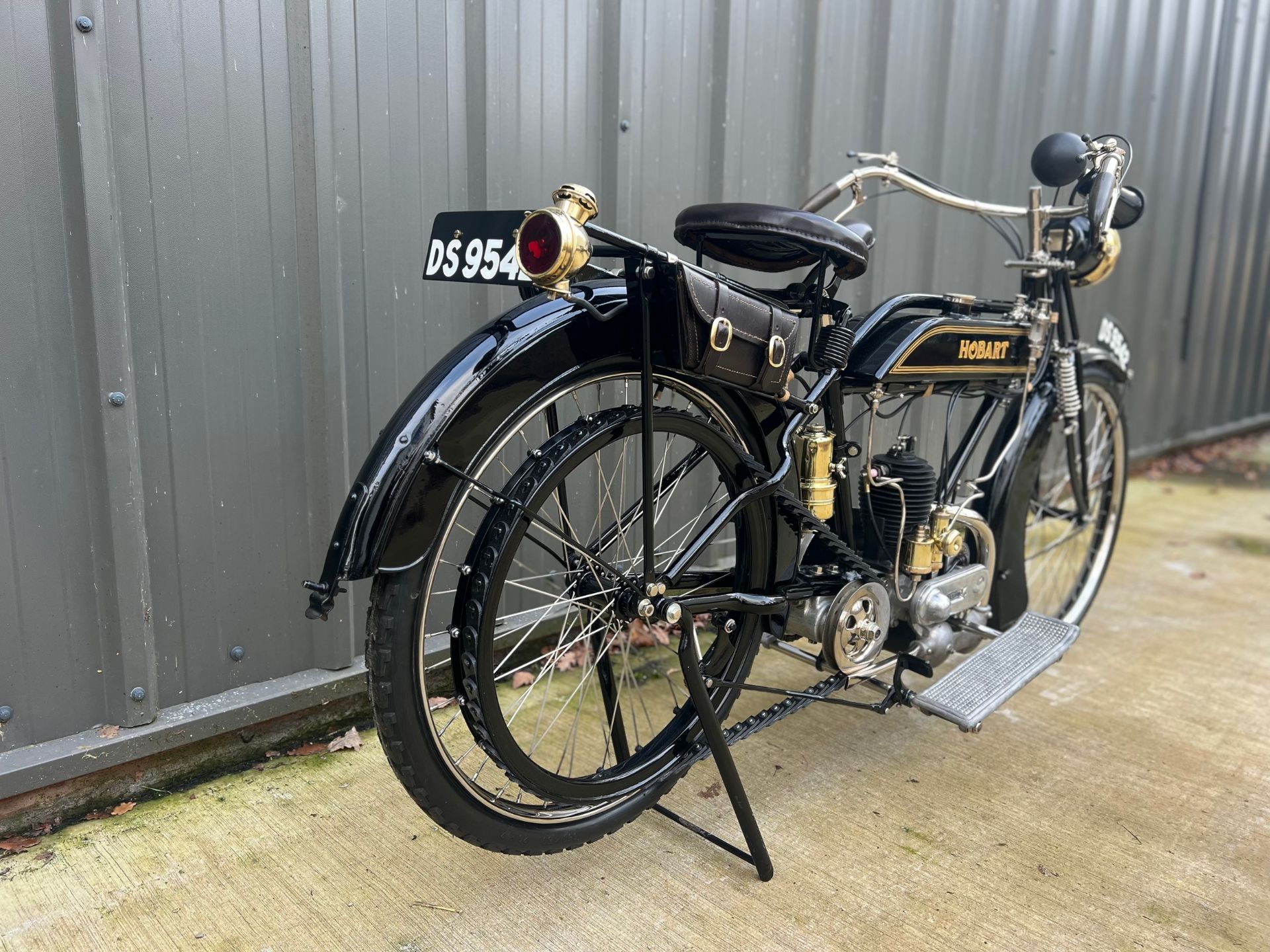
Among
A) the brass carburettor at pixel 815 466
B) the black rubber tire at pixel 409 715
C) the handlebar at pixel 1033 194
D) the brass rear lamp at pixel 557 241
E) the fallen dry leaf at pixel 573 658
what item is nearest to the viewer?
the brass rear lamp at pixel 557 241

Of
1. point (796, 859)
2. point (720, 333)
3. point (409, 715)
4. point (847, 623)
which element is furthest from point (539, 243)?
point (796, 859)

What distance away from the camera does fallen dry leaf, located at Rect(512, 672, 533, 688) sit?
293 centimetres

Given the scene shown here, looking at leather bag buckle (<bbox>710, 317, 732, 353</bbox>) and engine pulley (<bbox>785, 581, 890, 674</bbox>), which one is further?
engine pulley (<bbox>785, 581, 890, 674</bbox>)

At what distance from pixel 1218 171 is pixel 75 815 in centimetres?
715

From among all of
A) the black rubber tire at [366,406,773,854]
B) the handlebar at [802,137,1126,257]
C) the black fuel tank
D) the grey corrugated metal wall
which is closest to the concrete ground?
the black rubber tire at [366,406,773,854]

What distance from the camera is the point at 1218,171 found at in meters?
6.34

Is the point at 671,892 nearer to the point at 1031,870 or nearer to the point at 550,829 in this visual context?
the point at 550,829

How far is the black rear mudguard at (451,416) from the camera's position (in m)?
1.58

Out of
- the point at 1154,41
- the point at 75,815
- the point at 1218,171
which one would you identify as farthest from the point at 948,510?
the point at 1218,171

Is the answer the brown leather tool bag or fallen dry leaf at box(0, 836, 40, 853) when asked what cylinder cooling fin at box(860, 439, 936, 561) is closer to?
the brown leather tool bag

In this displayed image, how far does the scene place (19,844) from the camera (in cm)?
208

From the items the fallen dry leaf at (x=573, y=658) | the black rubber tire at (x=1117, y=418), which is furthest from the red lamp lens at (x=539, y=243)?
the black rubber tire at (x=1117, y=418)

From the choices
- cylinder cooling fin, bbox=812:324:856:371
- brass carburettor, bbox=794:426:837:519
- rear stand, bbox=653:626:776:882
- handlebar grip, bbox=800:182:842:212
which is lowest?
rear stand, bbox=653:626:776:882

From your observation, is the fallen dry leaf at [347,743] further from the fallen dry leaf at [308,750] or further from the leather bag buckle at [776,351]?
the leather bag buckle at [776,351]
